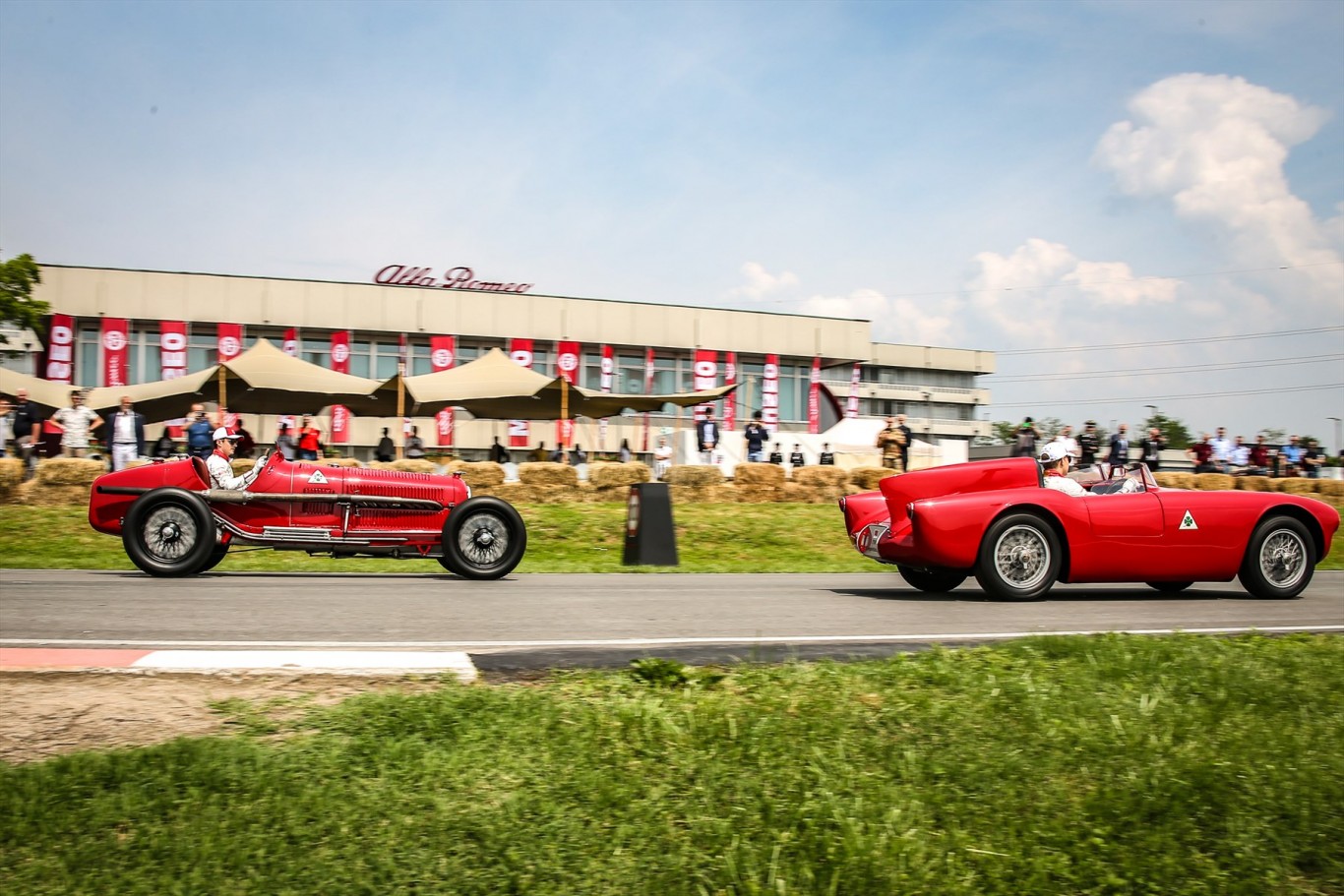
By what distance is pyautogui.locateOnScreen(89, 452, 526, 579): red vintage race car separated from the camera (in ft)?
35.0

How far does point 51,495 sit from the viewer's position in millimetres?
16609

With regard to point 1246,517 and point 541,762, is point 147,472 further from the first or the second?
point 1246,517

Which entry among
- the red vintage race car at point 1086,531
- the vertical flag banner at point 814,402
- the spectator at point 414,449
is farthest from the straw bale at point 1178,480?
the vertical flag banner at point 814,402

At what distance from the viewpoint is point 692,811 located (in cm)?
307

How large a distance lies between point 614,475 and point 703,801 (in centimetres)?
1618

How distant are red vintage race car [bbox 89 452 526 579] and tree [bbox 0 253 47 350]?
19.6 metres

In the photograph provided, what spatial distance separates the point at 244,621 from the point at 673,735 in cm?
374

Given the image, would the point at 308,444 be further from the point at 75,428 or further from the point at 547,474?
the point at 75,428

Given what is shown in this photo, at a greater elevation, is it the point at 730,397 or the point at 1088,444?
the point at 730,397

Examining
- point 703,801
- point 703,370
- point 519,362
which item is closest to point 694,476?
point 703,801

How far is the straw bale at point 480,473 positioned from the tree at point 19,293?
15.3 metres

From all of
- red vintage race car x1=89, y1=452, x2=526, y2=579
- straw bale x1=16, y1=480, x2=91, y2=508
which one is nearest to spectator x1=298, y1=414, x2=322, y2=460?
straw bale x1=16, y1=480, x2=91, y2=508

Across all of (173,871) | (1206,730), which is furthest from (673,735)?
(1206,730)

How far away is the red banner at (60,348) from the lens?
1768 inches
